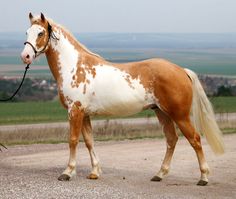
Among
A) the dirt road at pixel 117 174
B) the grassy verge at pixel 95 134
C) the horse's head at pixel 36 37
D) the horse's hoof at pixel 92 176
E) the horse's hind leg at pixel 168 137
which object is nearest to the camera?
the dirt road at pixel 117 174

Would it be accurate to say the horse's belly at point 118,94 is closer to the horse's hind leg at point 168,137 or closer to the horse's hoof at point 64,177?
the horse's hind leg at point 168,137

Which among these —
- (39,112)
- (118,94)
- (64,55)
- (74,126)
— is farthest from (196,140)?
(39,112)

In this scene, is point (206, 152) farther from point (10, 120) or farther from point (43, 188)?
point (10, 120)

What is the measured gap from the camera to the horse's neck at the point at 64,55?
11102 mm

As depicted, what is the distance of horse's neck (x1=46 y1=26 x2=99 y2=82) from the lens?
36.4 ft

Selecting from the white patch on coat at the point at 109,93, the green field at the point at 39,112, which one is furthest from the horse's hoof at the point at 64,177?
the green field at the point at 39,112

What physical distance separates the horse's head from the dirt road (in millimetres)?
1943

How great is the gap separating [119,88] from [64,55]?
110cm

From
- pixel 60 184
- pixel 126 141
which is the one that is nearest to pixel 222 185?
pixel 60 184

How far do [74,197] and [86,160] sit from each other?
5.01m

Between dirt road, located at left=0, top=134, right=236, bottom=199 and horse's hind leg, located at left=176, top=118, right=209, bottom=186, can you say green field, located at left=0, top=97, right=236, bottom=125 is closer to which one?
dirt road, located at left=0, top=134, right=236, bottom=199

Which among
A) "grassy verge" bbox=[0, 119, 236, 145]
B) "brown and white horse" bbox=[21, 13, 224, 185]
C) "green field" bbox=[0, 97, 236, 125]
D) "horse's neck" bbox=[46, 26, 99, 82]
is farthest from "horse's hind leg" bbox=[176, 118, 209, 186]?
"green field" bbox=[0, 97, 236, 125]

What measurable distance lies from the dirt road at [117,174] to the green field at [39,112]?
1644 cm

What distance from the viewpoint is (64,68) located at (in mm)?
11086
